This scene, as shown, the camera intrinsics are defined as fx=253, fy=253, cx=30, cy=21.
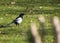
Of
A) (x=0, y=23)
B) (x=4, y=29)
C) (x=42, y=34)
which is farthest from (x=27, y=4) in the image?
(x=42, y=34)

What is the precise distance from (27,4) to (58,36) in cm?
1269

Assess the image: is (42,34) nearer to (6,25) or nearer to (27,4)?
Result: (6,25)

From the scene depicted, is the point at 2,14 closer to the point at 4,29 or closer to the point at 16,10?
the point at 16,10

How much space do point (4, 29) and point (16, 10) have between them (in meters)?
3.51

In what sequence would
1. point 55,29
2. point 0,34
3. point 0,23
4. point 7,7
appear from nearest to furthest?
point 55,29 → point 0,34 → point 0,23 → point 7,7

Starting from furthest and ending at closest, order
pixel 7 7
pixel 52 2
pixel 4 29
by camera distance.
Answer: pixel 52 2
pixel 7 7
pixel 4 29

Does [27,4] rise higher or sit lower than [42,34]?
lower

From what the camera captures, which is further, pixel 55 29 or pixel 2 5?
pixel 2 5

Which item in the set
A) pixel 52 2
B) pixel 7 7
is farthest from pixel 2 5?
pixel 52 2

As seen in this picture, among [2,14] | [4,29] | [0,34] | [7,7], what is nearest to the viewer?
[0,34]

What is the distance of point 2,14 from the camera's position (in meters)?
12.1

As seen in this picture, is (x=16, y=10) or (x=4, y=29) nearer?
(x=4, y=29)

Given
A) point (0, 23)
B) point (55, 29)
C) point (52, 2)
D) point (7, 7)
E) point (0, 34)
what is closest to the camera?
point (55, 29)

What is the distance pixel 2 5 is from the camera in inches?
540
